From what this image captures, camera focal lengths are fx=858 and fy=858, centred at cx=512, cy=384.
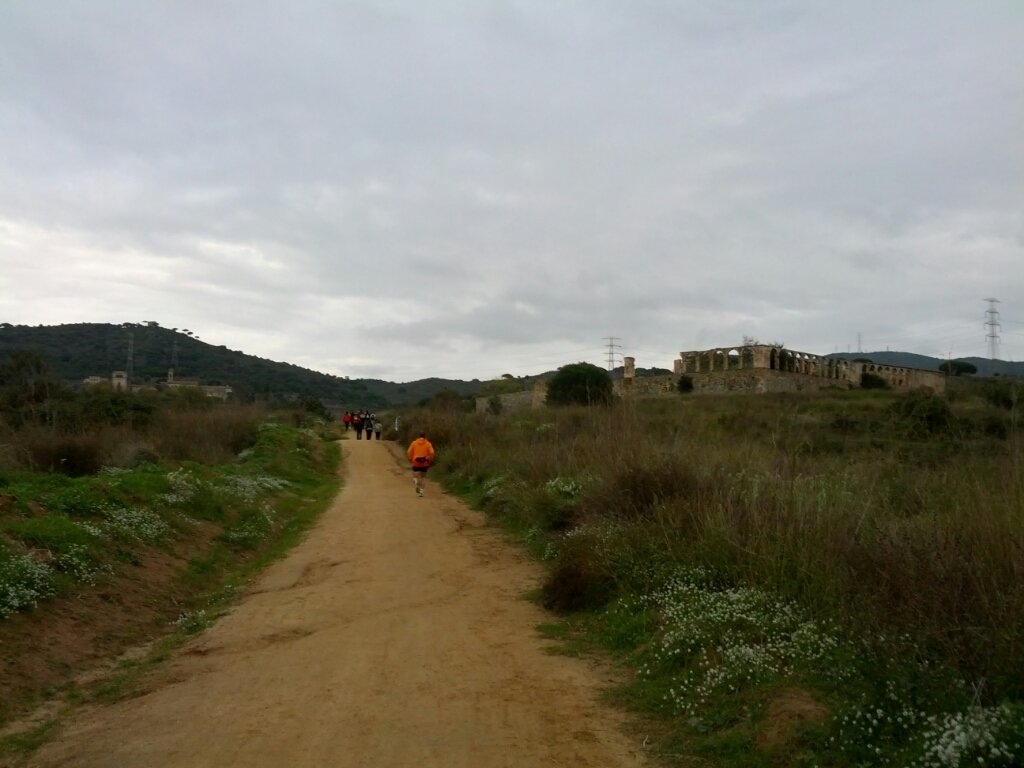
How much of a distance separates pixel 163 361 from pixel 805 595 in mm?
92960

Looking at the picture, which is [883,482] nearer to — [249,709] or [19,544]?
[249,709]

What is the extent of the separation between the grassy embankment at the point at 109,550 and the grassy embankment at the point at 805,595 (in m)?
4.95

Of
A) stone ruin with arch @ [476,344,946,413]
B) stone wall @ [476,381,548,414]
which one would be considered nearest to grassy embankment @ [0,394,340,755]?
stone ruin with arch @ [476,344,946,413]

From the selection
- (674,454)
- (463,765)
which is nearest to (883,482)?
(674,454)

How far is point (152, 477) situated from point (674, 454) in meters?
10.5

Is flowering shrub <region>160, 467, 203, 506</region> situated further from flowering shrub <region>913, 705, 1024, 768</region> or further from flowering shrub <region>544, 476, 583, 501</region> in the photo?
flowering shrub <region>913, 705, 1024, 768</region>

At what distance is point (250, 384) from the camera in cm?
9906

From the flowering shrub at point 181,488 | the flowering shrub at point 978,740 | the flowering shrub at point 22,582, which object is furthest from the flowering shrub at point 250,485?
the flowering shrub at point 978,740

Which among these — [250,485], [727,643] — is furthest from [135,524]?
[727,643]

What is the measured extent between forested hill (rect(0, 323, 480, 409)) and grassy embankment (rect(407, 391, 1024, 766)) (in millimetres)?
52164

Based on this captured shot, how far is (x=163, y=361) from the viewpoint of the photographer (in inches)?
3600

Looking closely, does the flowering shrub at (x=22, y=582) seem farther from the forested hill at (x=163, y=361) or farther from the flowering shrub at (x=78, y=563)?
the forested hill at (x=163, y=361)

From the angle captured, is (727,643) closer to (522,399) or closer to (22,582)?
(22,582)

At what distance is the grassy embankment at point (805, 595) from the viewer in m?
5.06
